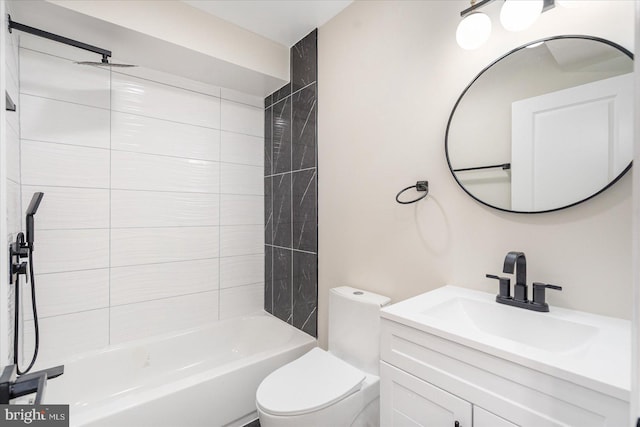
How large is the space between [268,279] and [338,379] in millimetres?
1402

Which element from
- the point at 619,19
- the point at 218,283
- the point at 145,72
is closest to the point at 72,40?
the point at 145,72

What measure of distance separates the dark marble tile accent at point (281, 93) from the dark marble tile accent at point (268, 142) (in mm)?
101

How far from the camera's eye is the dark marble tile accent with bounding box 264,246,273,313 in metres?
2.75

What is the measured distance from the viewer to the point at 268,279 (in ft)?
9.15

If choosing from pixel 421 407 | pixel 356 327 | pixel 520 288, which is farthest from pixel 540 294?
pixel 356 327

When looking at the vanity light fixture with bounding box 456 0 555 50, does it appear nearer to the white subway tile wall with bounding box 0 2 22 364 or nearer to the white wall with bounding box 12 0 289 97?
the white wall with bounding box 12 0 289 97

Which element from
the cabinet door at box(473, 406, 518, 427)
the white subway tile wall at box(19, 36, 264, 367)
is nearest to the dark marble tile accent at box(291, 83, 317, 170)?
the white subway tile wall at box(19, 36, 264, 367)

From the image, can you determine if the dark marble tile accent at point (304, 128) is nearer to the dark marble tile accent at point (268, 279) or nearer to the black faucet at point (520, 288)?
the dark marble tile accent at point (268, 279)

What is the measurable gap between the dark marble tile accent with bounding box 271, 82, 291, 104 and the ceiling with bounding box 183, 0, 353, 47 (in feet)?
1.27

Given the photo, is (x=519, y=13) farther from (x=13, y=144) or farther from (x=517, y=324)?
(x=13, y=144)

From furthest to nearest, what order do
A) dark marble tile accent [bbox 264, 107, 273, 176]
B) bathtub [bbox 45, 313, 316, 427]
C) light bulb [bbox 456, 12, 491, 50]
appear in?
1. dark marble tile accent [bbox 264, 107, 273, 176]
2. bathtub [bbox 45, 313, 316, 427]
3. light bulb [bbox 456, 12, 491, 50]

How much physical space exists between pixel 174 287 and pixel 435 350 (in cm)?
203

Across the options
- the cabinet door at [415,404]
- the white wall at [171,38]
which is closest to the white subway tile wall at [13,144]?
the white wall at [171,38]

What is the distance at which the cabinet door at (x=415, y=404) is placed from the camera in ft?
2.97
